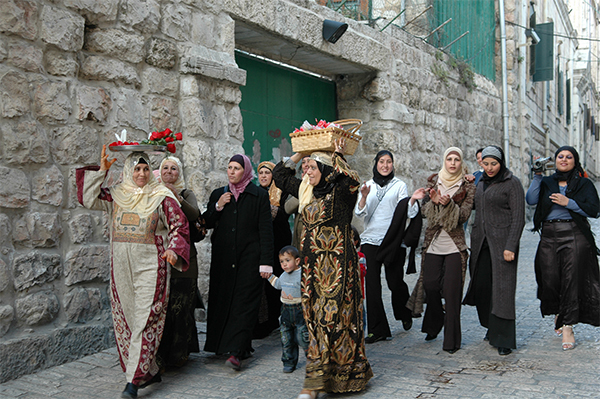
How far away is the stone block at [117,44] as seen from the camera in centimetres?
501

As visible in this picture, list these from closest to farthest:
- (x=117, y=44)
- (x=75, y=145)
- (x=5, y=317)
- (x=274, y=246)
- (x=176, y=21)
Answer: (x=5, y=317) < (x=75, y=145) < (x=117, y=44) < (x=274, y=246) < (x=176, y=21)

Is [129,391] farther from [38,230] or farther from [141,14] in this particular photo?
[141,14]

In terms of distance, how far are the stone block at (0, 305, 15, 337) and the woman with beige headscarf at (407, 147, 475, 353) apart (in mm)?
→ 3196

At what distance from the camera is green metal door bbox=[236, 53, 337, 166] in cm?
743

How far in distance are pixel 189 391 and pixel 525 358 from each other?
2.55 m

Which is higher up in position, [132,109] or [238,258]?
[132,109]

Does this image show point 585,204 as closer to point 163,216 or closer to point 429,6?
point 163,216

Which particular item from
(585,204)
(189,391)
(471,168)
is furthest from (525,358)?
(471,168)

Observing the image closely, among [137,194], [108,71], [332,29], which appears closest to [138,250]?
[137,194]

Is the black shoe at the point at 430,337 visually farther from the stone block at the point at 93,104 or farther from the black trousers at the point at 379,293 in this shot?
the stone block at the point at 93,104

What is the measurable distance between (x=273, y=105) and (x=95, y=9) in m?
3.24

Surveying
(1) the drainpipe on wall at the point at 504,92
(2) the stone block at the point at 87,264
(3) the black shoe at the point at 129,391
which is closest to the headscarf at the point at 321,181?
(3) the black shoe at the point at 129,391

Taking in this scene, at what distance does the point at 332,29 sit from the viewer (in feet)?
24.7

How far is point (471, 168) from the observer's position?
12.2 metres
